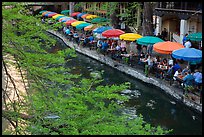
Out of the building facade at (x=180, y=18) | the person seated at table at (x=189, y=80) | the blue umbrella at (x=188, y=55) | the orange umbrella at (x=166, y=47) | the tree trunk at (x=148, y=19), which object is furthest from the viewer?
the tree trunk at (x=148, y=19)

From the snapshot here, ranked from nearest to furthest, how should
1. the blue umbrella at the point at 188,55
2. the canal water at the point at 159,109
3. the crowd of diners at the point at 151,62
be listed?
the canal water at the point at 159,109 < the crowd of diners at the point at 151,62 < the blue umbrella at the point at 188,55

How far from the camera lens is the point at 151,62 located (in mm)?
20094

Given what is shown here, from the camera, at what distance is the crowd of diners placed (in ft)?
52.6

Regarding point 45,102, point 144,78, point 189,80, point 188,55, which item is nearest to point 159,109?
point 189,80

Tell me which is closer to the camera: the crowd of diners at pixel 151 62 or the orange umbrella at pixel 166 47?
the crowd of diners at pixel 151 62

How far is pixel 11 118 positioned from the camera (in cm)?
709

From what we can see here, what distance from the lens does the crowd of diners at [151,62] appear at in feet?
52.6

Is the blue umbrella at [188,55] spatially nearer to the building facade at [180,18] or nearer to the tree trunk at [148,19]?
the building facade at [180,18]

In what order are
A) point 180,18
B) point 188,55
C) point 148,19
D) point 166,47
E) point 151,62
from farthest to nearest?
point 180,18
point 148,19
point 151,62
point 166,47
point 188,55

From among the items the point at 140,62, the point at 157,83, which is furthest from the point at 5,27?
the point at 140,62

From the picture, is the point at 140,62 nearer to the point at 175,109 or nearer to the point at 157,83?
the point at 157,83

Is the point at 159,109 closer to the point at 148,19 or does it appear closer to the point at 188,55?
the point at 188,55

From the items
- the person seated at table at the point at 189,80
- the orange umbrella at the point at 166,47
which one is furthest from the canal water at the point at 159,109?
the orange umbrella at the point at 166,47

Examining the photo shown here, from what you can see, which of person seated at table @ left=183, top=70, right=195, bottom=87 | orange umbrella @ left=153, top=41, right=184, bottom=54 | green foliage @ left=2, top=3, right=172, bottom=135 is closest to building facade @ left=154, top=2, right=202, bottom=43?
orange umbrella @ left=153, top=41, right=184, bottom=54
